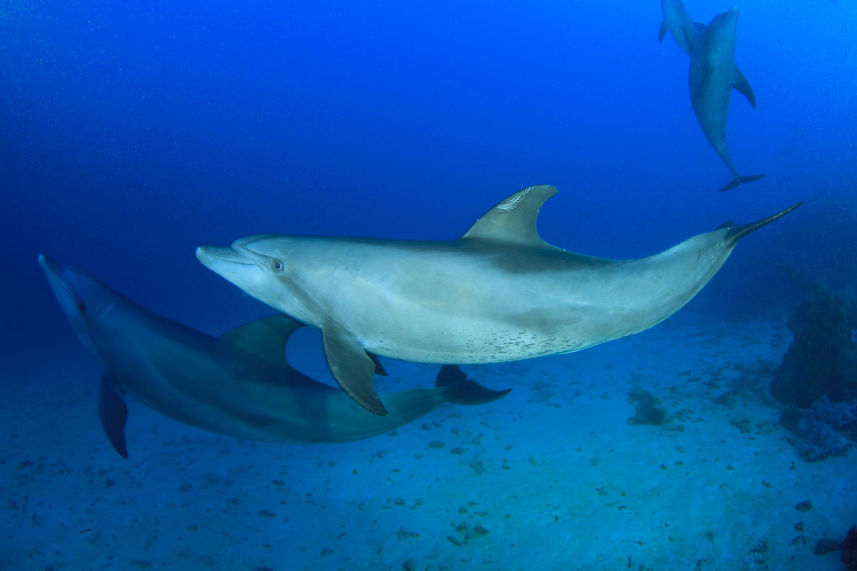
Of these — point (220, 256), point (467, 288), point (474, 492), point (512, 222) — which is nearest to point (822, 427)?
point (474, 492)

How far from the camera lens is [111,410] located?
4.63 metres

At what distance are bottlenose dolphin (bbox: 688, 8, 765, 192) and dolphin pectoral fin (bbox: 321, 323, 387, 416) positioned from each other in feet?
18.7

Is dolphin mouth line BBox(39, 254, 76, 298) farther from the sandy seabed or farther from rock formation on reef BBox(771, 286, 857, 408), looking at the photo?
rock formation on reef BBox(771, 286, 857, 408)

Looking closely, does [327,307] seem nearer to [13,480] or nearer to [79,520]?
[79,520]

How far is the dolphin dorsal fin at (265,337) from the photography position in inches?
156

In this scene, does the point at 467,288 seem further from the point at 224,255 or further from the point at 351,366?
the point at 224,255

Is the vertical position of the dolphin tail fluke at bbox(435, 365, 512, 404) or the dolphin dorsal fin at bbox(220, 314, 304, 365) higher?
the dolphin dorsal fin at bbox(220, 314, 304, 365)

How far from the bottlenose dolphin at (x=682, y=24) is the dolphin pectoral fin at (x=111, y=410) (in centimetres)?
890

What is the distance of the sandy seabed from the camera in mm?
4715

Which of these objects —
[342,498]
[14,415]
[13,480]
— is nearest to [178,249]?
[14,415]

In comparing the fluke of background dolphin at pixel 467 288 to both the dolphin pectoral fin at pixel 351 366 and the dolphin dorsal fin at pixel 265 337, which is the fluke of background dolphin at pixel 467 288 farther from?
the dolphin dorsal fin at pixel 265 337

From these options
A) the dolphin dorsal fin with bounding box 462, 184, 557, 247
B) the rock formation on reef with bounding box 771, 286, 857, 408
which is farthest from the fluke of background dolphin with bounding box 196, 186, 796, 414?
the rock formation on reef with bounding box 771, 286, 857, 408

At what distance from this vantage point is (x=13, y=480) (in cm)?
699

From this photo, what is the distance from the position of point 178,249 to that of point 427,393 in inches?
2477
